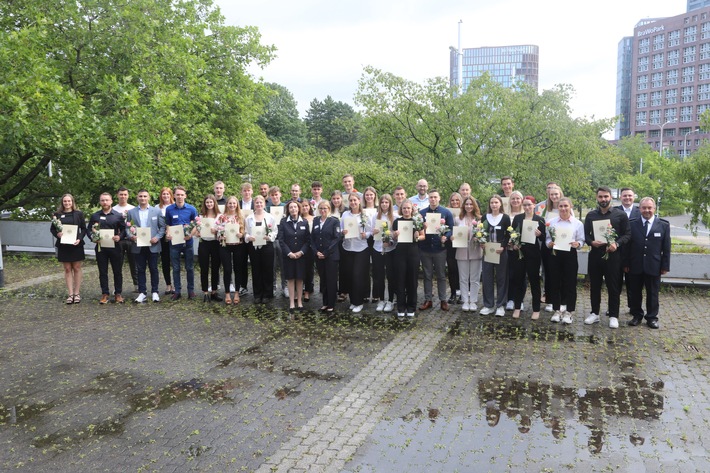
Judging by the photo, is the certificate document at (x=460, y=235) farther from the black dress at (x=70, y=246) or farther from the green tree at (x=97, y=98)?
the green tree at (x=97, y=98)

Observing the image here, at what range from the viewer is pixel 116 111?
1698 centimetres

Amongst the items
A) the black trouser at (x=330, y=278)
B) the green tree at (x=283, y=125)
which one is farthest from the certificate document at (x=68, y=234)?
the green tree at (x=283, y=125)

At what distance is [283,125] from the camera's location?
63.4 m

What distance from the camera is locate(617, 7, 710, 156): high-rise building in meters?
138

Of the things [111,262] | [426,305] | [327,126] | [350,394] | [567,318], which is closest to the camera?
[350,394]

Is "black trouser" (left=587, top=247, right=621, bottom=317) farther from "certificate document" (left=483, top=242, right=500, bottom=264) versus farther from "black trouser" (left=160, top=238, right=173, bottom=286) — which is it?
"black trouser" (left=160, top=238, right=173, bottom=286)

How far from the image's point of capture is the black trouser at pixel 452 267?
1176 centimetres

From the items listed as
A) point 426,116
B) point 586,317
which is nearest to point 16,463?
point 586,317

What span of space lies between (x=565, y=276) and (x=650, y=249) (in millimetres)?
1468

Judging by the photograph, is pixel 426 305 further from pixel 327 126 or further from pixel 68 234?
pixel 327 126

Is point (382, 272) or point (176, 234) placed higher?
point (176, 234)

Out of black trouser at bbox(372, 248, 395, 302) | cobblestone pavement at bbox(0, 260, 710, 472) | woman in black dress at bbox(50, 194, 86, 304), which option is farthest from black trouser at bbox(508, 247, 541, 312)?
woman in black dress at bbox(50, 194, 86, 304)

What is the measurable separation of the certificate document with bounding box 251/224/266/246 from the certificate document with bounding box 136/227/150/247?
226 cm

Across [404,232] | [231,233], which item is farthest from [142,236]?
[404,232]
